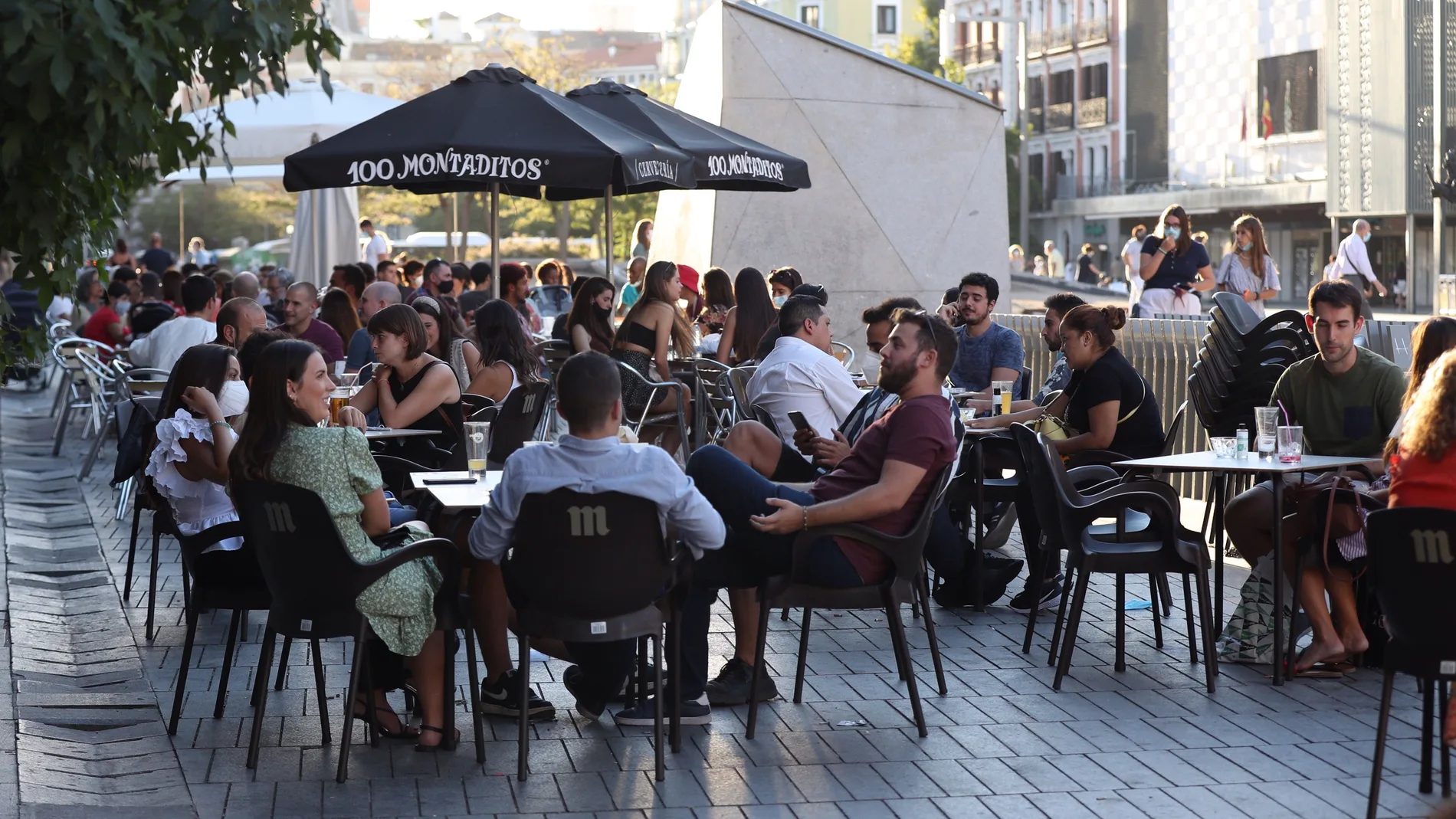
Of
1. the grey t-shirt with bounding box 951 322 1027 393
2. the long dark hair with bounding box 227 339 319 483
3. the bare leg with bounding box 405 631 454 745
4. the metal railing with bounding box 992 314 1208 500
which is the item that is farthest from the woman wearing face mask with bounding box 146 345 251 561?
the metal railing with bounding box 992 314 1208 500

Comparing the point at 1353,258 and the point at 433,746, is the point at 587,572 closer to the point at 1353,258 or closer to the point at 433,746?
the point at 433,746

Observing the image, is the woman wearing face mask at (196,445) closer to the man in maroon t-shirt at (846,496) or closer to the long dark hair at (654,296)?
the man in maroon t-shirt at (846,496)

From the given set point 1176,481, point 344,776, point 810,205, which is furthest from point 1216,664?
point 810,205

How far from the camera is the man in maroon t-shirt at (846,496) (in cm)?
545

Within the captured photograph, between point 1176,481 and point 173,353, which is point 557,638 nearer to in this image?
point 173,353

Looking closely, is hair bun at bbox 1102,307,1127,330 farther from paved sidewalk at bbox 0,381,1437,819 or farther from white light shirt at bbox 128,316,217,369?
white light shirt at bbox 128,316,217,369

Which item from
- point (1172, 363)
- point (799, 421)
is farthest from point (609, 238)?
point (799, 421)

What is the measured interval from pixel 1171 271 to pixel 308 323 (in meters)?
7.74

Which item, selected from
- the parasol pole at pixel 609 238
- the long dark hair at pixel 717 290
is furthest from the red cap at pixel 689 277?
the parasol pole at pixel 609 238

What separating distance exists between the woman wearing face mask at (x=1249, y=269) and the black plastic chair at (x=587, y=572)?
33.0ft

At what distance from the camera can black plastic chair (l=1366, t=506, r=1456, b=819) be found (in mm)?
4383

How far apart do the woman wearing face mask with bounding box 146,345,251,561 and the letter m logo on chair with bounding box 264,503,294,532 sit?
4.24ft

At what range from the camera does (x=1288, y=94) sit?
47.1 metres

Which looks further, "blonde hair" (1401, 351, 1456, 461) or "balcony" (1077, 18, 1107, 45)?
"balcony" (1077, 18, 1107, 45)
